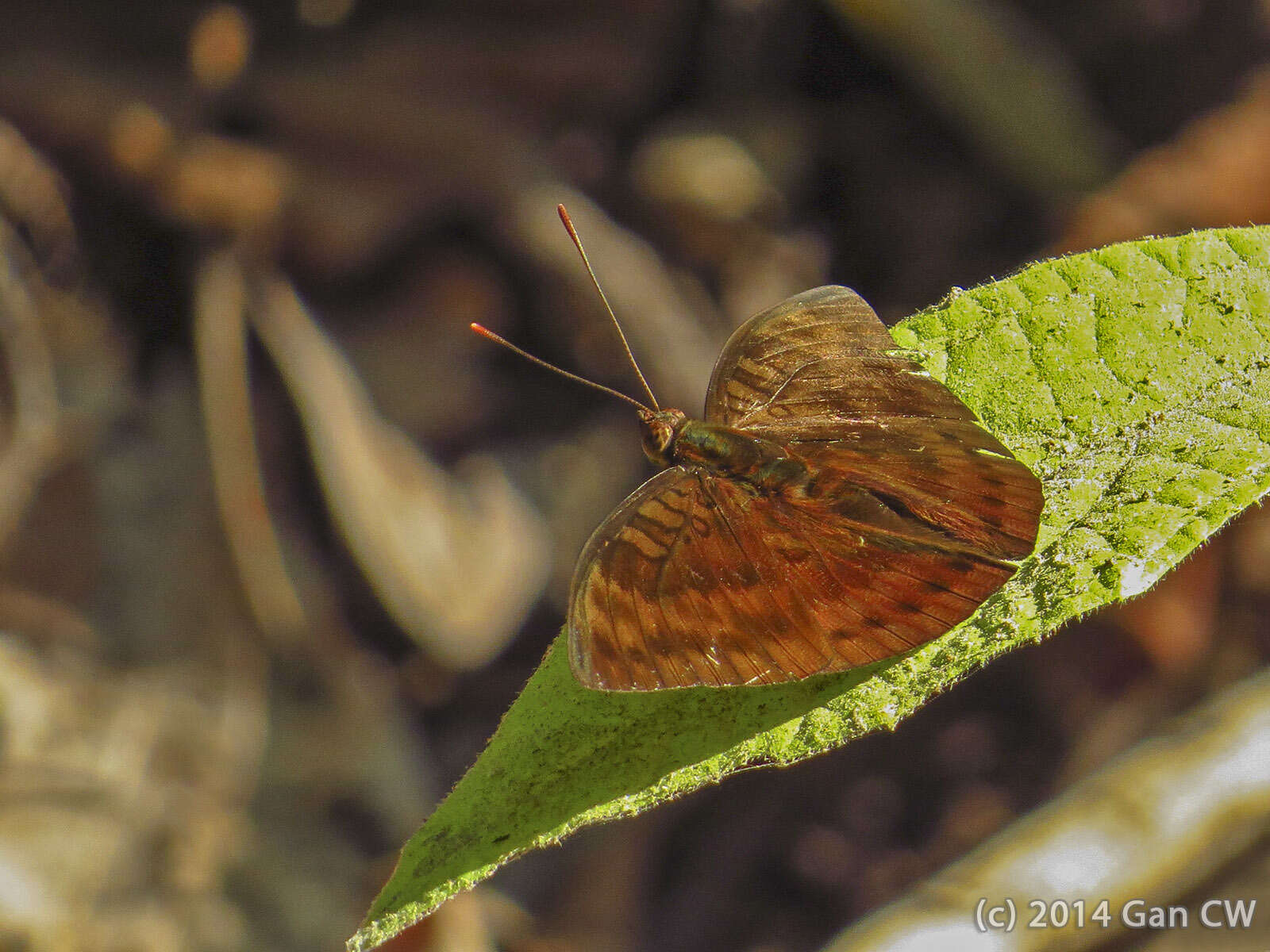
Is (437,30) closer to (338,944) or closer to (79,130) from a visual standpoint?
(79,130)

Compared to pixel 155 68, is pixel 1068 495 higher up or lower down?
lower down

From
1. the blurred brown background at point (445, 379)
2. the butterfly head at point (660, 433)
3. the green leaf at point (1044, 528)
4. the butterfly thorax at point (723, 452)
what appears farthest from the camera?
the blurred brown background at point (445, 379)

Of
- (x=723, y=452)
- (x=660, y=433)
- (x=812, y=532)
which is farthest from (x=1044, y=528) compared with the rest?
(x=660, y=433)

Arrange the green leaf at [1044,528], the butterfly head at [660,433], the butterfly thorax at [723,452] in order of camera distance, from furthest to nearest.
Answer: the butterfly head at [660,433], the butterfly thorax at [723,452], the green leaf at [1044,528]

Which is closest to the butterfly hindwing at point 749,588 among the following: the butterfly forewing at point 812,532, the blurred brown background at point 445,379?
the butterfly forewing at point 812,532

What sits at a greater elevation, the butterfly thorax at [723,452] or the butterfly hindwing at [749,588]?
the butterfly thorax at [723,452]

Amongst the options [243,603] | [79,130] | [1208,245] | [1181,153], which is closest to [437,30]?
[79,130]

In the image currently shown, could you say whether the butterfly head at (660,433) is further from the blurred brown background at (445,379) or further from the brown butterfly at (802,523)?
the blurred brown background at (445,379)
